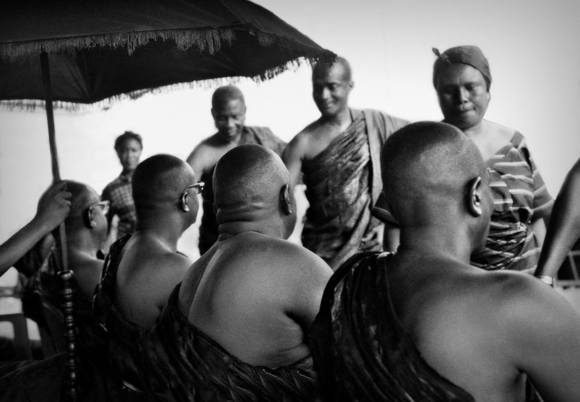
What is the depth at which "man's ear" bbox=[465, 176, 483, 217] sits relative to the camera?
1894 millimetres

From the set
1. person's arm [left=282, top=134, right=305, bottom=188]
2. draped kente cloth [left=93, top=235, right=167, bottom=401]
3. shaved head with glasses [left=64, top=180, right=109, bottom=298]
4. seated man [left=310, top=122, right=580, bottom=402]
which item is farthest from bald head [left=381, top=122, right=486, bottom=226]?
person's arm [left=282, top=134, right=305, bottom=188]

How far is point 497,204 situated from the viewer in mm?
3479

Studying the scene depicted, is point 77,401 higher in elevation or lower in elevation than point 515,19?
lower

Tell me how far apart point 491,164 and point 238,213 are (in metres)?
1.47

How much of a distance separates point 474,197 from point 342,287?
402 mm

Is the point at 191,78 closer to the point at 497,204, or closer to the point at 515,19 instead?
the point at 497,204

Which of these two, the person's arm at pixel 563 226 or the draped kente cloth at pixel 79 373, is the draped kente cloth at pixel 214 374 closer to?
the person's arm at pixel 563 226

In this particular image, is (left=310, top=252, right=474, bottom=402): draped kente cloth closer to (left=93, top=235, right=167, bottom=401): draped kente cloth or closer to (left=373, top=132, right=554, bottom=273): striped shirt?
(left=93, top=235, right=167, bottom=401): draped kente cloth

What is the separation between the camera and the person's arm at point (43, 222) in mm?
3516

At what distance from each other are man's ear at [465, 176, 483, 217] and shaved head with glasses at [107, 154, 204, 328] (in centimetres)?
153

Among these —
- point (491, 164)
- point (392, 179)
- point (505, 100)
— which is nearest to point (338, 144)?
point (491, 164)

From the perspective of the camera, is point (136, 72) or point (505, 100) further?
point (505, 100)

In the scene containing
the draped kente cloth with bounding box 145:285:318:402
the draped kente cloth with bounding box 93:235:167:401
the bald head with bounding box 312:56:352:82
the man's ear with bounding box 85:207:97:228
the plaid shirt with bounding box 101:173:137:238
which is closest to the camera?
the draped kente cloth with bounding box 145:285:318:402

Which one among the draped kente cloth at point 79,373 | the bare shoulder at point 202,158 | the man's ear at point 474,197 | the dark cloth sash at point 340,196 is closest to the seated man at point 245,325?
the man's ear at point 474,197
